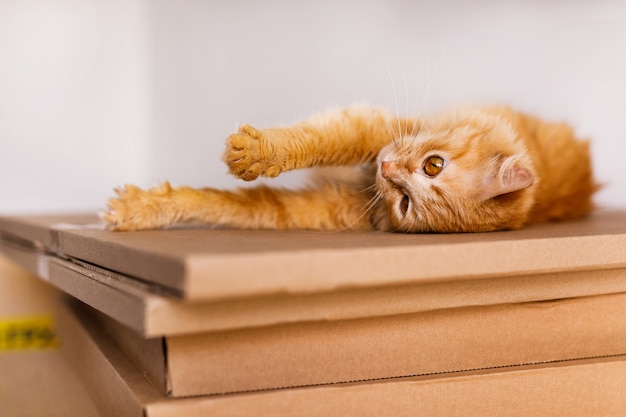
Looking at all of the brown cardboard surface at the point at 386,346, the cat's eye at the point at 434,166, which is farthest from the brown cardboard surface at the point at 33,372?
the cat's eye at the point at 434,166

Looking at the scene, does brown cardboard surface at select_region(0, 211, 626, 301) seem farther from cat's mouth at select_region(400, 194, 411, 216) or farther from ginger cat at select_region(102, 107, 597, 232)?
cat's mouth at select_region(400, 194, 411, 216)

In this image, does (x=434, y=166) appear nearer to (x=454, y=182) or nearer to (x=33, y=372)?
(x=454, y=182)

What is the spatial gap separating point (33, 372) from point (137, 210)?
1.53ft

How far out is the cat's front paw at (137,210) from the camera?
3.92ft

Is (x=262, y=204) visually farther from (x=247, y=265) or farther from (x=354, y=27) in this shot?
(x=354, y=27)

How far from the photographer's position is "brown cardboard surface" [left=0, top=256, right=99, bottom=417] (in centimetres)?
120

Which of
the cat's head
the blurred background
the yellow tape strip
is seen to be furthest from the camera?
the blurred background

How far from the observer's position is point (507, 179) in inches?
48.5

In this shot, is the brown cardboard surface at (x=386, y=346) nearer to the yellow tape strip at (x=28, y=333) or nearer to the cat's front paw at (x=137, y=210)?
the cat's front paw at (x=137, y=210)

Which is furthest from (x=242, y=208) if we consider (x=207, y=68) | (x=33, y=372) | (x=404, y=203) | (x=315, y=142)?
(x=207, y=68)

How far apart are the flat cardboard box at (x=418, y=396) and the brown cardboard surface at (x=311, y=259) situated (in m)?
0.15

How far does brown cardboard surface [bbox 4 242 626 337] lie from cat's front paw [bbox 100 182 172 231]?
0.33 feet

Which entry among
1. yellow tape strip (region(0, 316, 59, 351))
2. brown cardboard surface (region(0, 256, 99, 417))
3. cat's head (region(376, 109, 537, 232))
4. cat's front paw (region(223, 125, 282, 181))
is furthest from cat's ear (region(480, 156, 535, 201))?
yellow tape strip (region(0, 316, 59, 351))

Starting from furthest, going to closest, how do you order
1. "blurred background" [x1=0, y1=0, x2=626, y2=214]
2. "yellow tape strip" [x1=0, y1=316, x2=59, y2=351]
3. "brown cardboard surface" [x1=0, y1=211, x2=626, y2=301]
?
"blurred background" [x1=0, y1=0, x2=626, y2=214], "yellow tape strip" [x1=0, y1=316, x2=59, y2=351], "brown cardboard surface" [x1=0, y1=211, x2=626, y2=301]
